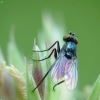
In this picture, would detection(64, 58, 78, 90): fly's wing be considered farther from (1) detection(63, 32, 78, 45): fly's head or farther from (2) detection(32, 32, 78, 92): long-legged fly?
(1) detection(63, 32, 78, 45): fly's head

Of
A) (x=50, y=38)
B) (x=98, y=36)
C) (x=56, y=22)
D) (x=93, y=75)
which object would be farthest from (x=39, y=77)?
(x=98, y=36)

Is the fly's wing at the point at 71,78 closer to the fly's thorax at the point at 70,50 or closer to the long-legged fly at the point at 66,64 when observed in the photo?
the long-legged fly at the point at 66,64

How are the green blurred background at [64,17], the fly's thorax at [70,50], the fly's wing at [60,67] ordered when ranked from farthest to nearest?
the green blurred background at [64,17] < the fly's thorax at [70,50] < the fly's wing at [60,67]

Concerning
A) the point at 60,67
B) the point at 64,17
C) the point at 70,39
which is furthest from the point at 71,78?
the point at 64,17

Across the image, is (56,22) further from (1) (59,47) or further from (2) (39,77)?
(2) (39,77)

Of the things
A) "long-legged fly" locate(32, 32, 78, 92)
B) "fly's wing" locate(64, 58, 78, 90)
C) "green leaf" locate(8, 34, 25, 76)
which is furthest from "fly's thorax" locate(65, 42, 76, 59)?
"green leaf" locate(8, 34, 25, 76)

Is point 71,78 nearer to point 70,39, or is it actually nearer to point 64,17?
point 70,39

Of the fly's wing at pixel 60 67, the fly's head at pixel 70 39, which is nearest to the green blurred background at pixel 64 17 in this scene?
the fly's head at pixel 70 39

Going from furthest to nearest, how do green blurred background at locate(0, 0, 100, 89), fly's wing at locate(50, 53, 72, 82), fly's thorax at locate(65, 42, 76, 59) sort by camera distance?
1. green blurred background at locate(0, 0, 100, 89)
2. fly's thorax at locate(65, 42, 76, 59)
3. fly's wing at locate(50, 53, 72, 82)
